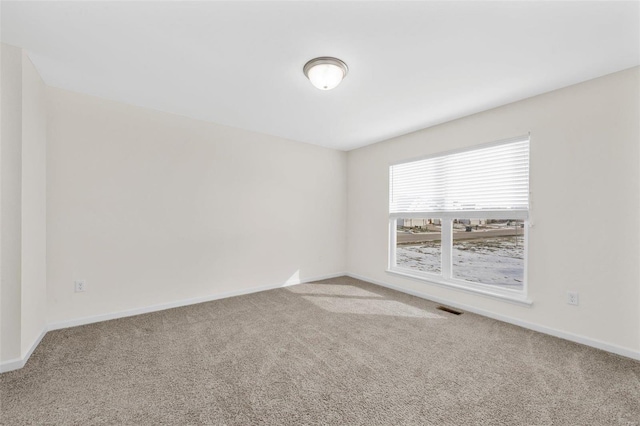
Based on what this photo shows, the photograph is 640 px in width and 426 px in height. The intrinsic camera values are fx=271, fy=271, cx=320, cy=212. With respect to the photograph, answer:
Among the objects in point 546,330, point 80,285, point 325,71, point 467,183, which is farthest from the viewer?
point 467,183

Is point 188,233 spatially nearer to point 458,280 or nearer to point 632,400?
point 458,280

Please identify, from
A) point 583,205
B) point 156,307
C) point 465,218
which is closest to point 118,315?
point 156,307

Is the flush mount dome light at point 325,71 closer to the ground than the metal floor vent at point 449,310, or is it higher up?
higher up

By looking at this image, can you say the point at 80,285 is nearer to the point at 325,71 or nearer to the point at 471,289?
the point at 325,71

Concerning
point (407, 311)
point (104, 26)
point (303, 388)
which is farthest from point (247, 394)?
point (104, 26)

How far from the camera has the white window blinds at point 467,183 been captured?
2.93 m

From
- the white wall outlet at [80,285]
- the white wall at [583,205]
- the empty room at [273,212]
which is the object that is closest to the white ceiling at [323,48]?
the empty room at [273,212]

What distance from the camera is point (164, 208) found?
10.8ft

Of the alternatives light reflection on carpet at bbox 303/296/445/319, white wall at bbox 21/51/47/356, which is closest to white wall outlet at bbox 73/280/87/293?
white wall at bbox 21/51/47/356

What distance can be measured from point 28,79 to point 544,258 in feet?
16.1

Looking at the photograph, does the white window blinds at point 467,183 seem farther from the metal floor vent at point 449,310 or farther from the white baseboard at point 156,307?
the white baseboard at point 156,307

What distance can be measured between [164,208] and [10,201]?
135cm

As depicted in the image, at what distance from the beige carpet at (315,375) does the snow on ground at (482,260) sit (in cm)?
62

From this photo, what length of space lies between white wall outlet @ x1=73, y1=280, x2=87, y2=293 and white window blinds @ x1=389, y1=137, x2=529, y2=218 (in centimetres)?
397
